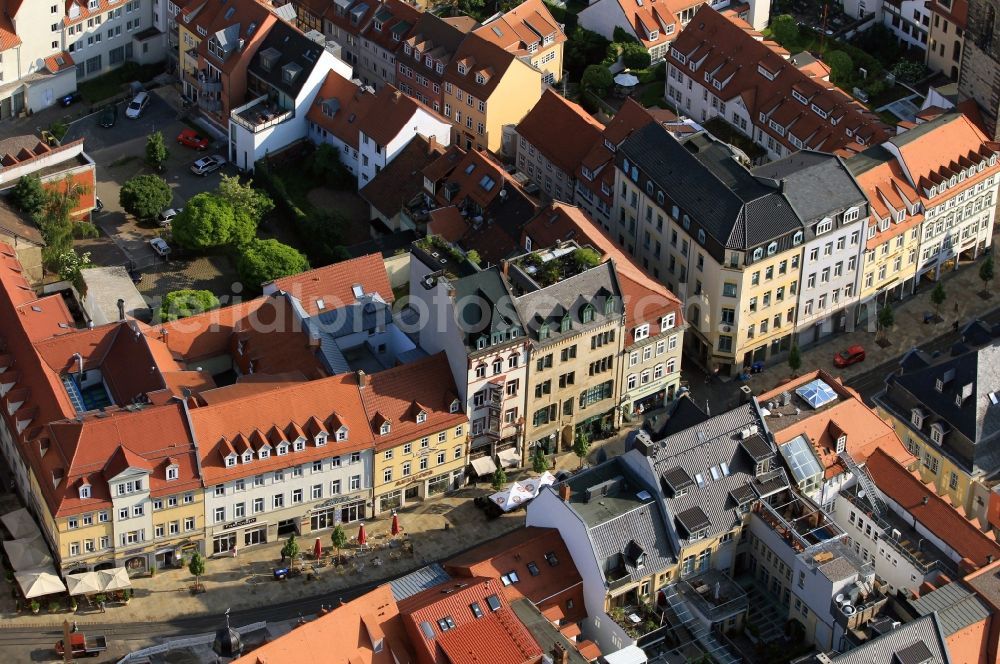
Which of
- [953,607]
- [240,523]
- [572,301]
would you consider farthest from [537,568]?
[953,607]

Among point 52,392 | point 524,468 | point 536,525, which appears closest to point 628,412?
point 524,468

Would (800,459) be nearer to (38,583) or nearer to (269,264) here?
(269,264)

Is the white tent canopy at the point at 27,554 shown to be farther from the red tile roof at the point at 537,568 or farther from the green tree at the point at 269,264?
the green tree at the point at 269,264

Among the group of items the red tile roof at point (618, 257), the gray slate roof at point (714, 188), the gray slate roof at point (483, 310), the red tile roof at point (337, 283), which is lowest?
the red tile roof at point (337, 283)

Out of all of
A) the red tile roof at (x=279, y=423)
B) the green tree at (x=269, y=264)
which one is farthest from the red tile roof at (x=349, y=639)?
the green tree at (x=269, y=264)

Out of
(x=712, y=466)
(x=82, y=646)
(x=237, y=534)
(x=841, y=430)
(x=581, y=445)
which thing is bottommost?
(x=82, y=646)

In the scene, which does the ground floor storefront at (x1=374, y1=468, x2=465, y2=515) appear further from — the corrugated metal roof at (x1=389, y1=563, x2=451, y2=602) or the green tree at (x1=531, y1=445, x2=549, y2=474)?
the corrugated metal roof at (x1=389, y1=563, x2=451, y2=602)
